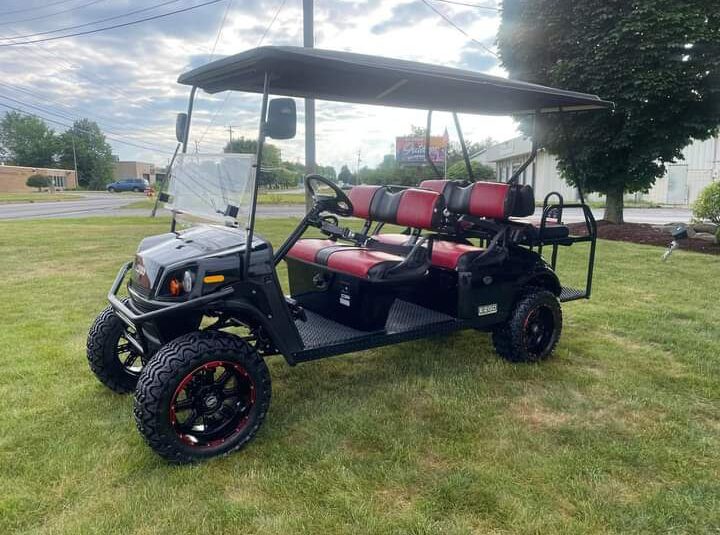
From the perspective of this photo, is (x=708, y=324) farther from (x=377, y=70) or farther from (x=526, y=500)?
(x=377, y=70)

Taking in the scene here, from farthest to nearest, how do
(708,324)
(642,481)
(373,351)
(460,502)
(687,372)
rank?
(708,324), (373,351), (687,372), (642,481), (460,502)

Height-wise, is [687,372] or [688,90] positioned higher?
[688,90]

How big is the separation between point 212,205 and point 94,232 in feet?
33.6

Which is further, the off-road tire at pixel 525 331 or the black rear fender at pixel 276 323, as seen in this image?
the off-road tire at pixel 525 331

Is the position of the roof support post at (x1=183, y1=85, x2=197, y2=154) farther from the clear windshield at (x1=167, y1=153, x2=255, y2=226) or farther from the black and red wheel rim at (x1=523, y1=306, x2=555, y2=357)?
the black and red wheel rim at (x1=523, y1=306, x2=555, y2=357)

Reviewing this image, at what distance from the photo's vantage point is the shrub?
402 inches

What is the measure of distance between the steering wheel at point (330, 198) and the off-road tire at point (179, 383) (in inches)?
47.9

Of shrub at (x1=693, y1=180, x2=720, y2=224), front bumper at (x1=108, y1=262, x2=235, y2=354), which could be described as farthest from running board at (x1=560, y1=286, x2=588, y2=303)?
shrub at (x1=693, y1=180, x2=720, y2=224)

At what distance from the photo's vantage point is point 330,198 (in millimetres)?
3629

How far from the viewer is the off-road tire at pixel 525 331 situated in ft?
13.0

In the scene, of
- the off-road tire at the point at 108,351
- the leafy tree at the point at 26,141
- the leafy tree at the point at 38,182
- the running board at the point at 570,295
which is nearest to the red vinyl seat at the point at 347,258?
the off-road tire at the point at 108,351

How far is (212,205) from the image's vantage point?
3176 mm

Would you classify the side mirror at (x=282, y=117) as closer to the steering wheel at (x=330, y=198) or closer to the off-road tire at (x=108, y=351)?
the steering wheel at (x=330, y=198)

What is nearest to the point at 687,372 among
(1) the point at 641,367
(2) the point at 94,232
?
(1) the point at 641,367
